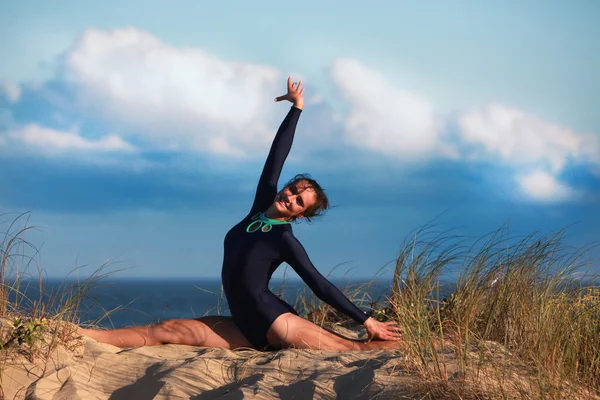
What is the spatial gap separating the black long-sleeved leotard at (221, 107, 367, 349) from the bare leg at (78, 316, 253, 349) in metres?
0.13

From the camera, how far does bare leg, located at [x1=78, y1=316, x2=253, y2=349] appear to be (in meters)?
4.82

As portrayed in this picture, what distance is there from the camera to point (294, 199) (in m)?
4.77

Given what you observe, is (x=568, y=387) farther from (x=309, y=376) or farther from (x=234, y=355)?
(x=234, y=355)

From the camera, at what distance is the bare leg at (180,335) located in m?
4.82

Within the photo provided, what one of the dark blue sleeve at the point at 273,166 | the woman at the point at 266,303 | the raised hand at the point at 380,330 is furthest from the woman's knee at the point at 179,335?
the raised hand at the point at 380,330

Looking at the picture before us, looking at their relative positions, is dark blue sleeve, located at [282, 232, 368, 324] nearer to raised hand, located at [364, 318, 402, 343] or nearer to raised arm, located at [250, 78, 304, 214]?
raised hand, located at [364, 318, 402, 343]

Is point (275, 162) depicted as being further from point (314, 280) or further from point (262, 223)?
point (314, 280)

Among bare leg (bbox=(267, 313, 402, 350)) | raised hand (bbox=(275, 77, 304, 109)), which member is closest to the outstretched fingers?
raised hand (bbox=(275, 77, 304, 109))

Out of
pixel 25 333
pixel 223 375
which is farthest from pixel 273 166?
pixel 25 333

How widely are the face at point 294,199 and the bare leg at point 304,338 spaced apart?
0.76 m

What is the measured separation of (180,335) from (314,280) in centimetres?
109

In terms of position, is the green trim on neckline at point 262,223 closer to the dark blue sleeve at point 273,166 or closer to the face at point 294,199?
the face at point 294,199

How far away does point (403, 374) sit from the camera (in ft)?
12.0

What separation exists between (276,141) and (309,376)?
2.03 m
